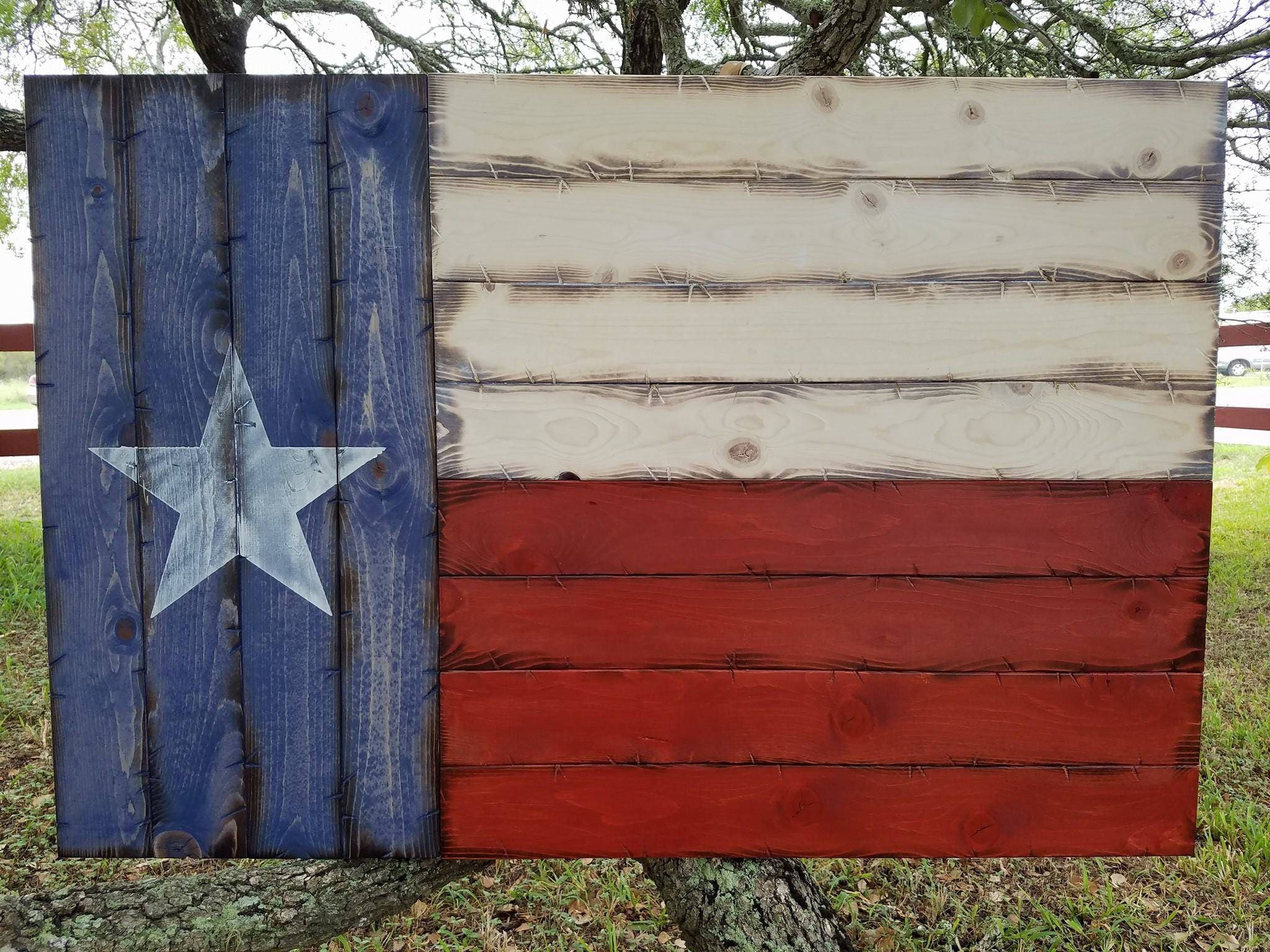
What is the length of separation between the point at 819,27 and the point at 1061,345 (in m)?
1.33

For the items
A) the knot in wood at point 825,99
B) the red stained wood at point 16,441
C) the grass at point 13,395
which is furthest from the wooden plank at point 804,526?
the grass at point 13,395

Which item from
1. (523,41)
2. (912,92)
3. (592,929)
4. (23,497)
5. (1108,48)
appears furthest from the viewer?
(23,497)

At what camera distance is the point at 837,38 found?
2.20 m

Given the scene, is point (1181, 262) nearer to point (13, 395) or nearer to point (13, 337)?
point (13, 337)

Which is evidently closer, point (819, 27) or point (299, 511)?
point (299, 511)

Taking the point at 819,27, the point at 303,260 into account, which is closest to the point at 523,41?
the point at 819,27

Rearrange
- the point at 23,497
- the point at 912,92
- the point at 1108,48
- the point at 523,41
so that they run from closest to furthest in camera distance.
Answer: the point at 912,92 < the point at 1108,48 < the point at 523,41 < the point at 23,497

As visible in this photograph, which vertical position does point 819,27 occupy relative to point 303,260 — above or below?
above

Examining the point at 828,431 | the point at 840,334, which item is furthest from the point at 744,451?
the point at 840,334

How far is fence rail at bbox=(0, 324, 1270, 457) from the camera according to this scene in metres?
4.36

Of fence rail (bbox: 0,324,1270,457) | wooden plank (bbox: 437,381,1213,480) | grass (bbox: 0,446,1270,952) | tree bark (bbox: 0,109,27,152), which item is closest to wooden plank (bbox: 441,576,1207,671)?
wooden plank (bbox: 437,381,1213,480)

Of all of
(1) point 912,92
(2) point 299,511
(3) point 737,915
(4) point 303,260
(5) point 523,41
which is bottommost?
(3) point 737,915

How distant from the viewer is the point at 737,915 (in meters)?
1.88

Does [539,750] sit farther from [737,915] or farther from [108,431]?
[108,431]
